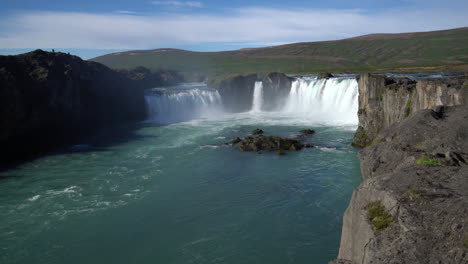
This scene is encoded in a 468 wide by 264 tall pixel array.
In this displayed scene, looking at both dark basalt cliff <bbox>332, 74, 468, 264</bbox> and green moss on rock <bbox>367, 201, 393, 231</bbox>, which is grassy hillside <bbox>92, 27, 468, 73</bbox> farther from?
green moss on rock <bbox>367, 201, 393, 231</bbox>

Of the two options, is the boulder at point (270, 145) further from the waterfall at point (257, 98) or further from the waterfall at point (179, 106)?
the waterfall at point (257, 98)

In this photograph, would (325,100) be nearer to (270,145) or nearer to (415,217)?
(270,145)

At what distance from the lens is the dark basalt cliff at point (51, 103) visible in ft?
98.0

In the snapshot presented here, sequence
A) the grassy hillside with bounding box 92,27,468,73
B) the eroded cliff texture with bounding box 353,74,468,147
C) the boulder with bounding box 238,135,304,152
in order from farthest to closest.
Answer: the grassy hillside with bounding box 92,27,468,73 < the boulder with bounding box 238,135,304,152 < the eroded cliff texture with bounding box 353,74,468,147

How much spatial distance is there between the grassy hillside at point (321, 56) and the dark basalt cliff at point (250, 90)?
24.2m

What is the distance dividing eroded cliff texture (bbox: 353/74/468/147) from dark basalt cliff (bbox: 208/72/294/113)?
24077 mm

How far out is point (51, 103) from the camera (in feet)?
114

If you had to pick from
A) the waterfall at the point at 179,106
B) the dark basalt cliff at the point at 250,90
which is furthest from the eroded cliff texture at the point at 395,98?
the waterfall at the point at 179,106

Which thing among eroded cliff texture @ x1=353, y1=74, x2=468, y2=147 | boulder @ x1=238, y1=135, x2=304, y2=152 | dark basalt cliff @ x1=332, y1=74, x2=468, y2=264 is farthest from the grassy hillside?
dark basalt cliff @ x1=332, y1=74, x2=468, y2=264

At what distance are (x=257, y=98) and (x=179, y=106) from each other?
13555 millimetres

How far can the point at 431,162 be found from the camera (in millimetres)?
8578

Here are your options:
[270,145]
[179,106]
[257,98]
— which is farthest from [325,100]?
[179,106]

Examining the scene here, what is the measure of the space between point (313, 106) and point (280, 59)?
66199 mm

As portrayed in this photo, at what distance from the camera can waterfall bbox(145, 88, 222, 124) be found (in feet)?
168
